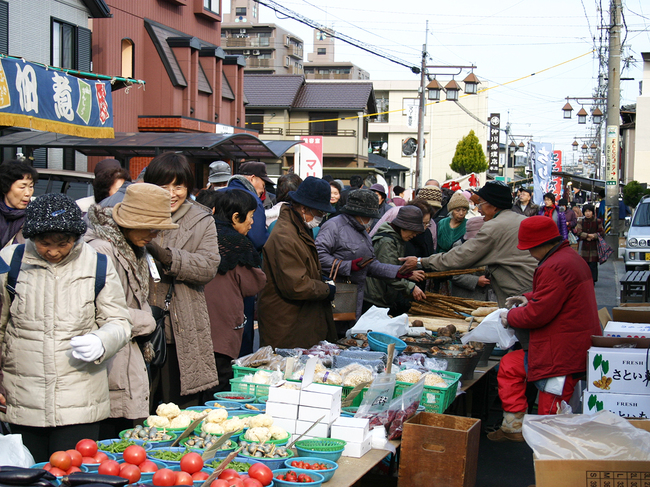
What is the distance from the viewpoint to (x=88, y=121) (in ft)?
38.4

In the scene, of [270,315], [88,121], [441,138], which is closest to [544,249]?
[270,315]

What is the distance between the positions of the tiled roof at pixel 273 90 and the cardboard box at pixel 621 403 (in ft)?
120

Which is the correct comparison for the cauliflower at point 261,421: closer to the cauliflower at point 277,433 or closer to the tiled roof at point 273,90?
the cauliflower at point 277,433

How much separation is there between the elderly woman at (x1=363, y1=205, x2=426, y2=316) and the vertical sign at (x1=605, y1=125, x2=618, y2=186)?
1390 cm

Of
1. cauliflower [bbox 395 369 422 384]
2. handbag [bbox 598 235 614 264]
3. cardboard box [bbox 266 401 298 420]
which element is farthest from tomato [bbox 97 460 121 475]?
handbag [bbox 598 235 614 264]

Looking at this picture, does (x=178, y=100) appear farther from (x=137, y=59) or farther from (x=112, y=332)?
(x=112, y=332)

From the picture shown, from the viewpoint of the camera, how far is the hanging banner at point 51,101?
9.08 meters

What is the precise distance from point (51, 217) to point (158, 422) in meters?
1.22

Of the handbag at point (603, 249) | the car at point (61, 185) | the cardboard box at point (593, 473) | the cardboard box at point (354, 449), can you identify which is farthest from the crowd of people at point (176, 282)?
the handbag at point (603, 249)

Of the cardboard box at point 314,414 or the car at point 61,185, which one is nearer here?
the cardboard box at point 314,414

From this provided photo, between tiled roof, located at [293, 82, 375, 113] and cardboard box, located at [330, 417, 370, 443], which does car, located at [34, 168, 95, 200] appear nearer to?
cardboard box, located at [330, 417, 370, 443]

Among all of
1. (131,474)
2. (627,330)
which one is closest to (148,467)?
(131,474)

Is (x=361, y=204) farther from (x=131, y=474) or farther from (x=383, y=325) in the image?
(x=131, y=474)

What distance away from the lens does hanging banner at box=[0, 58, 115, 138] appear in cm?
908
